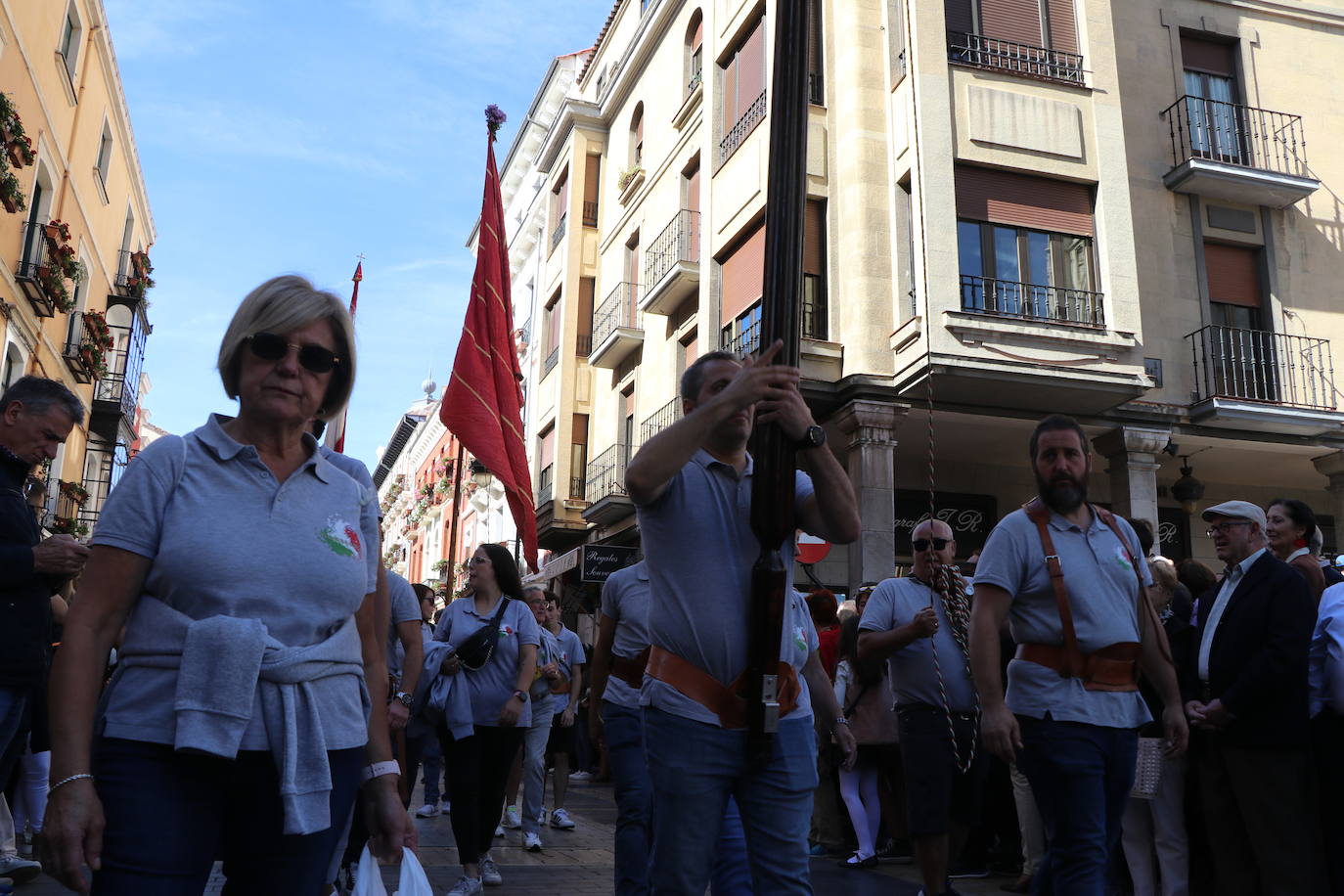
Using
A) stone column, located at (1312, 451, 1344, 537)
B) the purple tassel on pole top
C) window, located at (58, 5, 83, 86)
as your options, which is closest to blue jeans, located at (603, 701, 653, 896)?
the purple tassel on pole top

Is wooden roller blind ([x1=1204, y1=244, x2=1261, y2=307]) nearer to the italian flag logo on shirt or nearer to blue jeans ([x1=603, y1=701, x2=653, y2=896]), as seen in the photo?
blue jeans ([x1=603, y1=701, x2=653, y2=896])

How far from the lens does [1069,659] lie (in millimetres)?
4191

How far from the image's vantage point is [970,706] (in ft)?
19.7

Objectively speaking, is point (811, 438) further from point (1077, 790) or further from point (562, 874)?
point (562, 874)

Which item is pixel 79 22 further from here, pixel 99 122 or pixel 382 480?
pixel 382 480

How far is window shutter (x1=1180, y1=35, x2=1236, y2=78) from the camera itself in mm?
18312

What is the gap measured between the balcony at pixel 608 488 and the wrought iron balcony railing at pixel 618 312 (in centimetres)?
268

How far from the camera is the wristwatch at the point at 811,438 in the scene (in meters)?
2.78

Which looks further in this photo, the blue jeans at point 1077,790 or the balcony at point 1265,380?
the balcony at point 1265,380

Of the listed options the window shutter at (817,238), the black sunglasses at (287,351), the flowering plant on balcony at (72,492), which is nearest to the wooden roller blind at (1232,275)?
the window shutter at (817,238)

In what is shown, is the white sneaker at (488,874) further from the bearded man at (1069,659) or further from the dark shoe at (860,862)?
the bearded man at (1069,659)

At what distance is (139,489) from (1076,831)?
3.31 metres

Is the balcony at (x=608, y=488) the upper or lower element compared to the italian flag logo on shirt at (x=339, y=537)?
upper

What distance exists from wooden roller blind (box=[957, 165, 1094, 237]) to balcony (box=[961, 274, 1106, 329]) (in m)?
0.95
